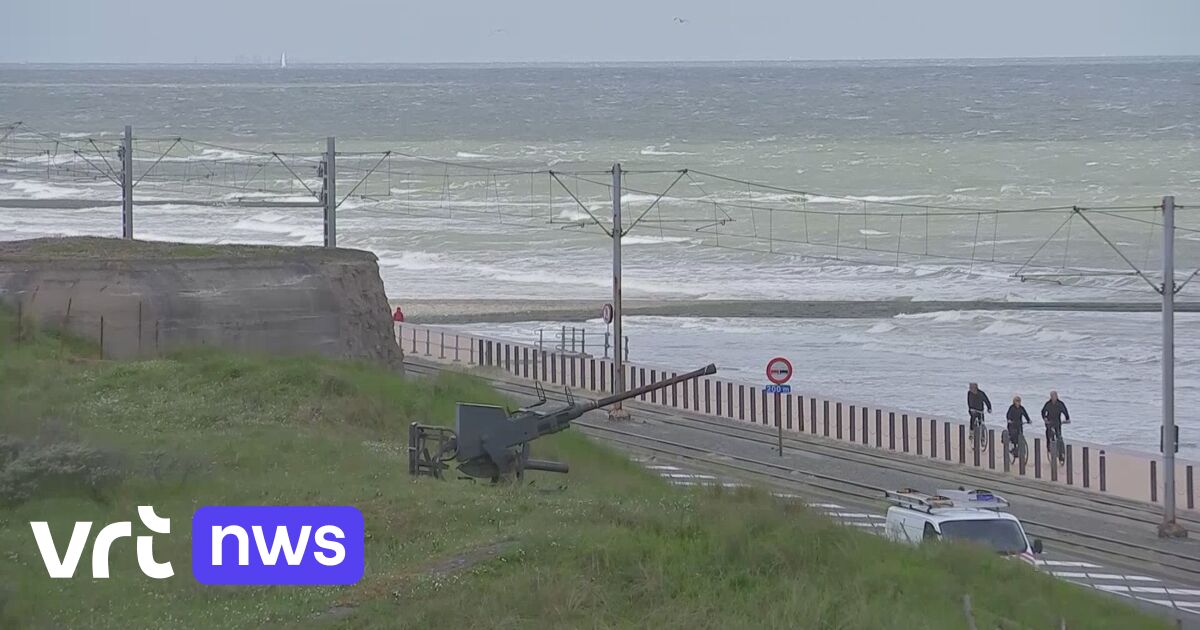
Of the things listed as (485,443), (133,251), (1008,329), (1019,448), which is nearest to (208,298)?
(133,251)

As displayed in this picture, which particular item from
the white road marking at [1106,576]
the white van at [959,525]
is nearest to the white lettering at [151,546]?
the white van at [959,525]

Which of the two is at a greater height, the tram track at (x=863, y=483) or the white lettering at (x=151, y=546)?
the white lettering at (x=151, y=546)

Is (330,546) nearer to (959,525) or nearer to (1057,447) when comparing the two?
(959,525)

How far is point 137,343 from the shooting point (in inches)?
1216

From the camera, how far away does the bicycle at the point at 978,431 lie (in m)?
30.7

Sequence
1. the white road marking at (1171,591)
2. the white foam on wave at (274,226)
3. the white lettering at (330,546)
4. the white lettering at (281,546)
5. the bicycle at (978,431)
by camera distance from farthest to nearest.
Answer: the white foam on wave at (274,226), the bicycle at (978,431), the white road marking at (1171,591), the white lettering at (281,546), the white lettering at (330,546)

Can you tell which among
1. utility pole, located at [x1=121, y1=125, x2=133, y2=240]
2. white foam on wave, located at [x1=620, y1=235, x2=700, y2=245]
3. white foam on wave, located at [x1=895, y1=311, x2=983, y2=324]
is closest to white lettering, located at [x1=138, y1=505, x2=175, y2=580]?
utility pole, located at [x1=121, y1=125, x2=133, y2=240]

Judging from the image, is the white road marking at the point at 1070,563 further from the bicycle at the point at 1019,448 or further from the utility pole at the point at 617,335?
the utility pole at the point at 617,335

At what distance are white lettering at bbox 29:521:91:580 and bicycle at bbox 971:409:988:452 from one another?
59.1 feet

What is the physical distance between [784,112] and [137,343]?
148m

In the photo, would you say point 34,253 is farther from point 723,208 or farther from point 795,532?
point 723,208

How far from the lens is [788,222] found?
270ft

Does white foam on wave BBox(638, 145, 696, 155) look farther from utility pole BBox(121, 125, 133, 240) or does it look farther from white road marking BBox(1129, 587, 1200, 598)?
white road marking BBox(1129, 587, 1200, 598)

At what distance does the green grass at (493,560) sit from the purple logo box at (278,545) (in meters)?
0.23
